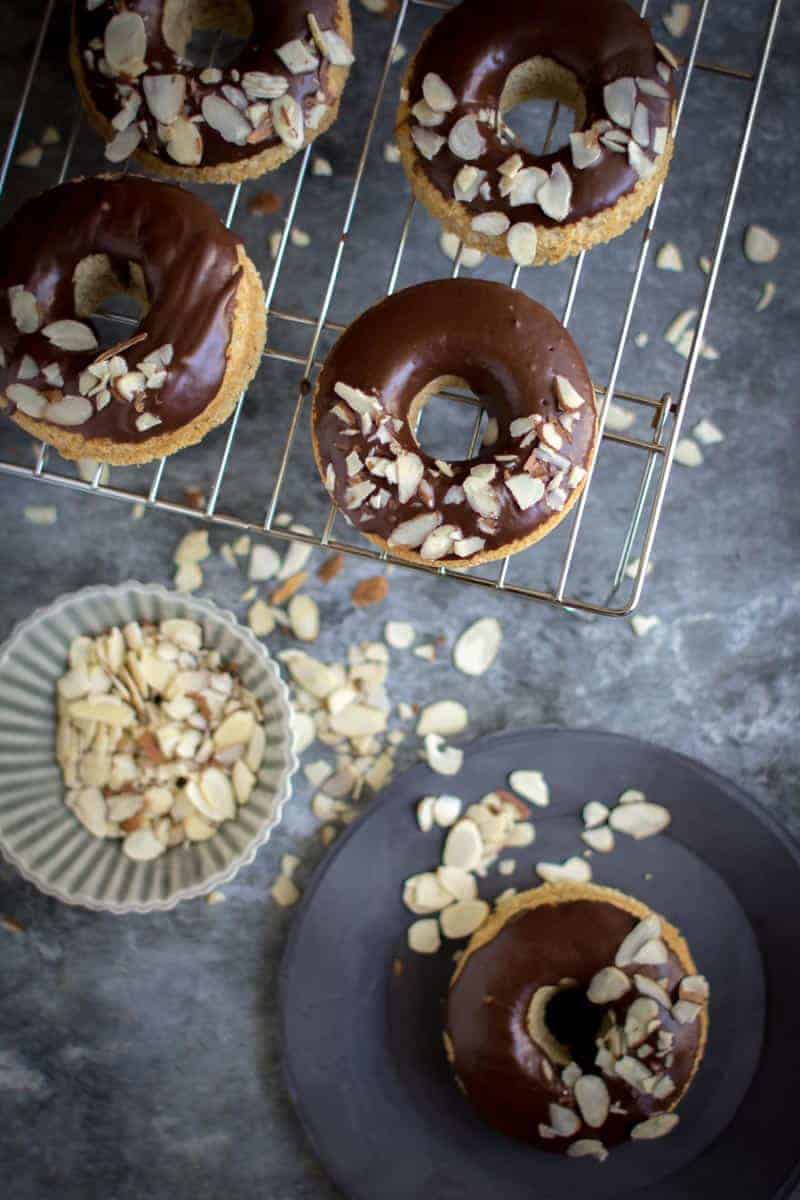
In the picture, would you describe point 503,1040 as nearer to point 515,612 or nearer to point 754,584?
point 515,612

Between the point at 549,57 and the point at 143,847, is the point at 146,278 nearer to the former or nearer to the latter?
the point at 549,57

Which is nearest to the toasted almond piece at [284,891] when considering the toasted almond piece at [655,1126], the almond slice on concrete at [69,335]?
the toasted almond piece at [655,1126]

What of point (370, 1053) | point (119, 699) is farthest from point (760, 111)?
point (370, 1053)

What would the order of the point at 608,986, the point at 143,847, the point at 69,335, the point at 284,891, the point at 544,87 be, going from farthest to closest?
the point at 284,891, the point at 143,847, the point at 608,986, the point at 544,87, the point at 69,335

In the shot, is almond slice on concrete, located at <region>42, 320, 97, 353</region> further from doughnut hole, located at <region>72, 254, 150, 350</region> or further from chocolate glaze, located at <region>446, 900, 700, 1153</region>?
chocolate glaze, located at <region>446, 900, 700, 1153</region>

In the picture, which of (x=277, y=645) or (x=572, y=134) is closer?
(x=572, y=134)

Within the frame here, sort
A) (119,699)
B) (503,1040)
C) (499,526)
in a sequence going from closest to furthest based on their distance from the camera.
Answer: (499,526), (503,1040), (119,699)

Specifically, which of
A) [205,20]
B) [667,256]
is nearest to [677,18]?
[667,256]
